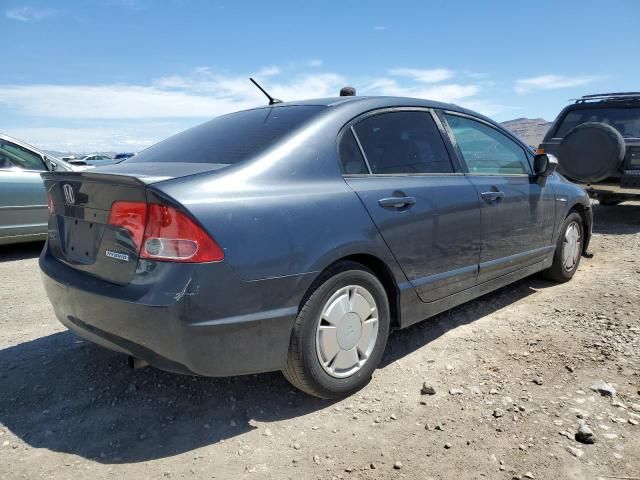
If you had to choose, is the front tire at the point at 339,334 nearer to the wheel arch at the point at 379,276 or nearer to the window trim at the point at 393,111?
the wheel arch at the point at 379,276

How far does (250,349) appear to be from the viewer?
7.20ft

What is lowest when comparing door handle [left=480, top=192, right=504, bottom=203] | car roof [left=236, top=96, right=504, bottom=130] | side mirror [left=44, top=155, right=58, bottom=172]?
door handle [left=480, top=192, right=504, bottom=203]

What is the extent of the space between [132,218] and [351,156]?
1172 millimetres

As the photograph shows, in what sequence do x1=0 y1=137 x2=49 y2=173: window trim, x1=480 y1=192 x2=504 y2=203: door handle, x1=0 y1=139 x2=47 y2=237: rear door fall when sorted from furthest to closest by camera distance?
x1=0 y1=137 x2=49 y2=173: window trim, x1=0 y1=139 x2=47 y2=237: rear door, x1=480 y1=192 x2=504 y2=203: door handle

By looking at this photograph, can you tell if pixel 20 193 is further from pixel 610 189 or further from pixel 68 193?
pixel 610 189

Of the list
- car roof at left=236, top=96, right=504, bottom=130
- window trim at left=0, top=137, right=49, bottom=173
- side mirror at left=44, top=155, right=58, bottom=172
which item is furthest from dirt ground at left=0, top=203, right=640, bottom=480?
side mirror at left=44, top=155, right=58, bottom=172

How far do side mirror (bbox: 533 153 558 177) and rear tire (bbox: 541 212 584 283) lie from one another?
638mm

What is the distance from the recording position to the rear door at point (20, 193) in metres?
5.86

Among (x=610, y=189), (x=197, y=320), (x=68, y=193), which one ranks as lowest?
(x=197, y=320)

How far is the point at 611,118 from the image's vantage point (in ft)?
25.4

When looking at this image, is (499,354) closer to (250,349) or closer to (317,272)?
(317,272)

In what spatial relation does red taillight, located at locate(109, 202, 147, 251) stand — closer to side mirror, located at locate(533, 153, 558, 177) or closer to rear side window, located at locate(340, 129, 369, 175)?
rear side window, located at locate(340, 129, 369, 175)

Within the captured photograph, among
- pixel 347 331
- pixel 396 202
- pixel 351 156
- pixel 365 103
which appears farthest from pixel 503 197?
pixel 347 331

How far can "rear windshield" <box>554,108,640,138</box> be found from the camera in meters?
7.41
